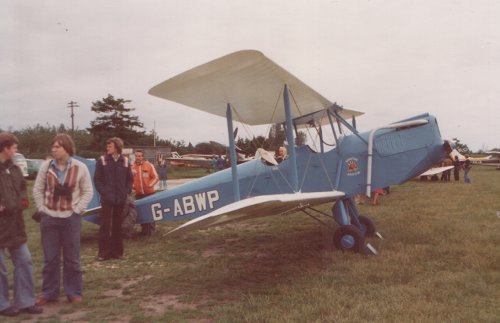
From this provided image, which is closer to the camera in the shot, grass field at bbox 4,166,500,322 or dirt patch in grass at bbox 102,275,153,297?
grass field at bbox 4,166,500,322

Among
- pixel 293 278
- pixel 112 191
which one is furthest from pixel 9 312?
pixel 293 278

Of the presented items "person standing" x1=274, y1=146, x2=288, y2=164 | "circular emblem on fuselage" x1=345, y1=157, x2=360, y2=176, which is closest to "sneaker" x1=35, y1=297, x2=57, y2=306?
"person standing" x1=274, y1=146, x2=288, y2=164

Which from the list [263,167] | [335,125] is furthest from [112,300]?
[335,125]

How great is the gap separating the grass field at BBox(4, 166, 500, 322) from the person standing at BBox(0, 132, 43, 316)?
17cm

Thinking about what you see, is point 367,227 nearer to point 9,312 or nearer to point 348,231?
point 348,231

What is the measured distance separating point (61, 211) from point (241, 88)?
278 centimetres

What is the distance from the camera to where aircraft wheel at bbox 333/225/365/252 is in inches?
222

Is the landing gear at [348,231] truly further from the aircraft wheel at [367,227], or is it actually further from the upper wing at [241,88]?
the upper wing at [241,88]

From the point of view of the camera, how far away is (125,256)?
6.10 meters

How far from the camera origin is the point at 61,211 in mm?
3914

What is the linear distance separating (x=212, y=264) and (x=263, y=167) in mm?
1851

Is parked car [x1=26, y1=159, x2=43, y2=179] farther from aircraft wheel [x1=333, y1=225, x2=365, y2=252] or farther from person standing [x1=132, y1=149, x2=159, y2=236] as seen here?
aircraft wheel [x1=333, y1=225, x2=365, y2=252]

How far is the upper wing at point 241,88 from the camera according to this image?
15.4ft

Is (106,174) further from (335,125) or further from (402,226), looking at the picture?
(402,226)
